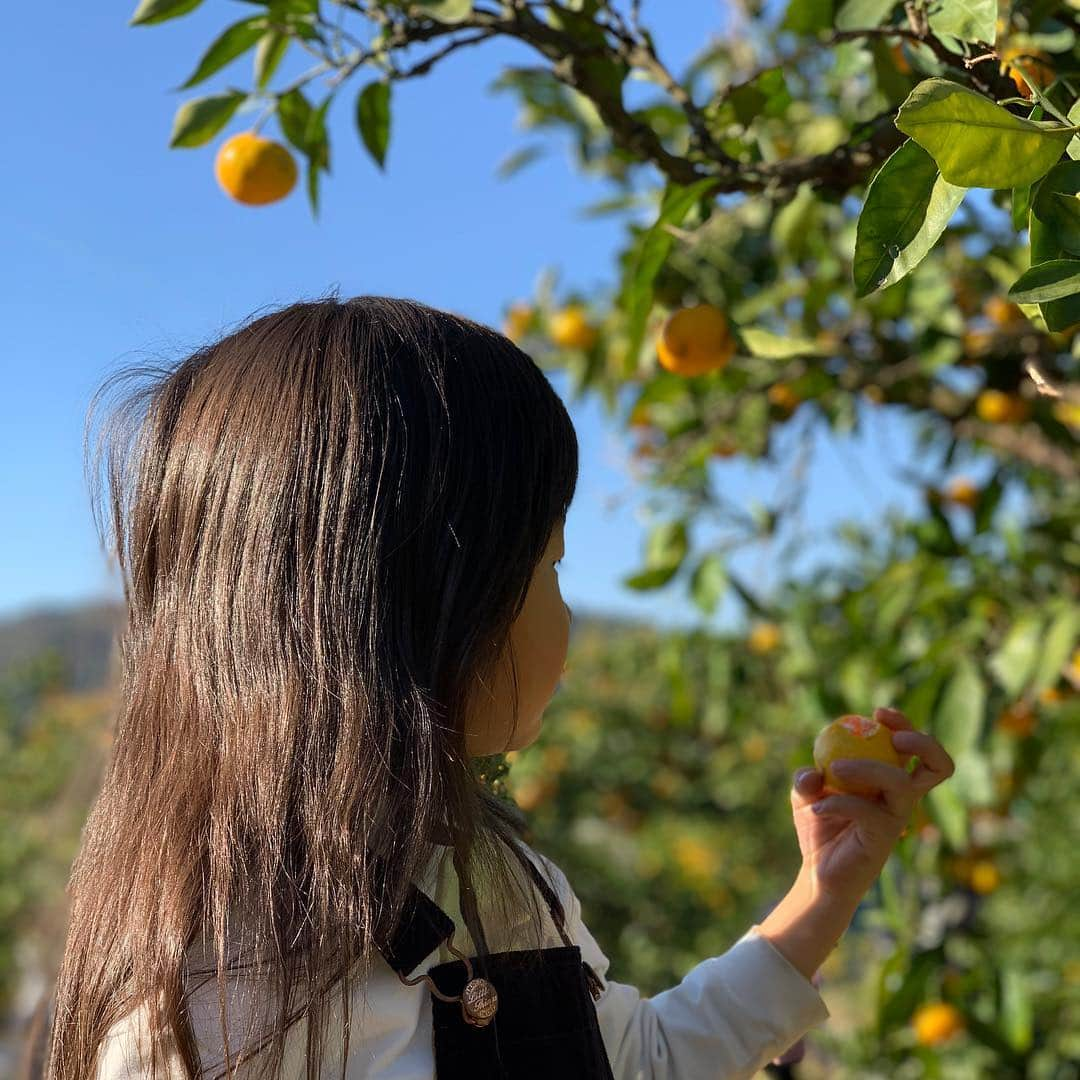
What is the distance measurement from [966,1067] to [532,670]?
60.3 inches

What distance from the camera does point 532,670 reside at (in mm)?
719

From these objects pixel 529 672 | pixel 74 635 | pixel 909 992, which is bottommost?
pixel 74 635

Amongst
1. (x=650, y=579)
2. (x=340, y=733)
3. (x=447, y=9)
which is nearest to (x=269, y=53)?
(x=447, y=9)

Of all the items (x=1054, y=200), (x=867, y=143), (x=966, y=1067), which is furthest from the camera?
(x=966, y=1067)

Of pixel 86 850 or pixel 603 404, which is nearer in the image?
pixel 86 850

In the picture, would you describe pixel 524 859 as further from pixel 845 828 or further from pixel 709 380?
pixel 709 380

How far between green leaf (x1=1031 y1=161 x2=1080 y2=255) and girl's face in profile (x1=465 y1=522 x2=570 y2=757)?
0.33m

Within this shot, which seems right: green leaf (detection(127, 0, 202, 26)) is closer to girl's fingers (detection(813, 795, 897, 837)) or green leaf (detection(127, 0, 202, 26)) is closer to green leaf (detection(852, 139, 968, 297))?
green leaf (detection(852, 139, 968, 297))

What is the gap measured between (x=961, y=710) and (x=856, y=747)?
0.47m

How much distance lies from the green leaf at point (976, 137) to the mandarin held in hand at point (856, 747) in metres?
0.44

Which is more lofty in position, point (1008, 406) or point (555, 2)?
point (555, 2)

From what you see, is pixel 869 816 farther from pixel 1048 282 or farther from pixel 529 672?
pixel 1048 282

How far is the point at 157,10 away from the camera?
0.88 m

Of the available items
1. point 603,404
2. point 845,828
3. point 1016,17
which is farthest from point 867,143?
point 603,404
